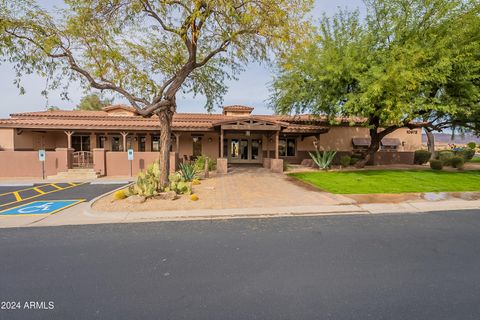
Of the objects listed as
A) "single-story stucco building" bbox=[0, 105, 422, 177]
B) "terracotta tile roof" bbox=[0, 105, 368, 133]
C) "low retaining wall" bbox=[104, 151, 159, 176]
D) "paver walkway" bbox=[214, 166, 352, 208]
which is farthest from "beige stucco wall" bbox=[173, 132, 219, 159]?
"paver walkway" bbox=[214, 166, 352, 208]

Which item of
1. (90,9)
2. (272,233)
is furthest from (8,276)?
(90,9)

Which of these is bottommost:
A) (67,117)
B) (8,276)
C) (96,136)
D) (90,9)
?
(8,276)

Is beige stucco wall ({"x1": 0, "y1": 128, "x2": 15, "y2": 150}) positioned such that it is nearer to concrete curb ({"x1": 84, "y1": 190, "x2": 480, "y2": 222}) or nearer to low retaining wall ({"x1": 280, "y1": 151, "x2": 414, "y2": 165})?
concrete curb ({"x1": 84, "y1": 190, "x2": 480, "y2": 222})

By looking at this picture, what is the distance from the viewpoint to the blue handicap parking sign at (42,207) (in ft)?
23.3

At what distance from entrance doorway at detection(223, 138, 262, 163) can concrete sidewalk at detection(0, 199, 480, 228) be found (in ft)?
48.7

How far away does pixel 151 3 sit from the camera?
910 centimetres

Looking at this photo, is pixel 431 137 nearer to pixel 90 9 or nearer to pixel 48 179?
pixel 90 9

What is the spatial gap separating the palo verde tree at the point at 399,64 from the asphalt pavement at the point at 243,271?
28.6 feet

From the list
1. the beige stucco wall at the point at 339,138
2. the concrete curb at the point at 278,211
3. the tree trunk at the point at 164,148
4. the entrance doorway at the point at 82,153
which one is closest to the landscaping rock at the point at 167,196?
the tree trunk at the point at 164,148

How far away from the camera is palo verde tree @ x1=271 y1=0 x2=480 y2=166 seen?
12258 mm

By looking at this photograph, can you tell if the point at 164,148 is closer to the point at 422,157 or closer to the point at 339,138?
the point at 339,138

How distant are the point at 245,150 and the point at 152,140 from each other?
8.68 meters

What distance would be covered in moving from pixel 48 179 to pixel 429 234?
18.4m

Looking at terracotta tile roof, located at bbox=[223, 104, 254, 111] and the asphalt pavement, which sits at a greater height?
terracotta tile roof, located at bbox=[223, 104, 254, 111]
